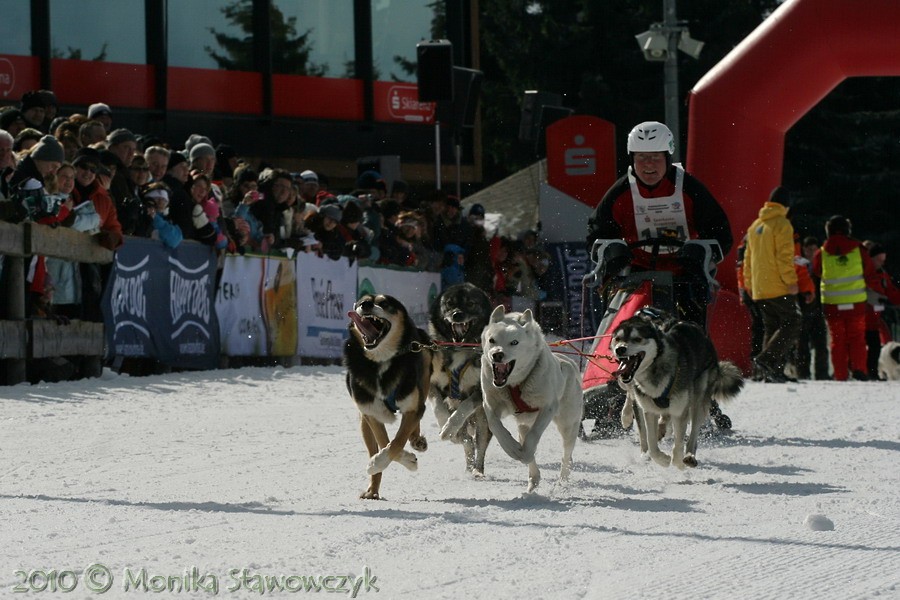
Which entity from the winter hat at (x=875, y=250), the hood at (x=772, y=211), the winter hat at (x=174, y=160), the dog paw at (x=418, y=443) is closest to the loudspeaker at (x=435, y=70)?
the hood at (x=772, y=211)

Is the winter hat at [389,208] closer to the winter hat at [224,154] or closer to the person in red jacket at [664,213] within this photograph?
the winter hat at [224,154]

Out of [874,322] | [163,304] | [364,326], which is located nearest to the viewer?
[364,326]

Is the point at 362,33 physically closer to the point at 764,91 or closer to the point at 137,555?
the point at 764,91

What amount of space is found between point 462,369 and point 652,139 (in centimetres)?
164

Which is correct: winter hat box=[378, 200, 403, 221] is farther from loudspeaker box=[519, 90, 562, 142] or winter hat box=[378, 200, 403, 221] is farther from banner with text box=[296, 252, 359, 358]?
loudspeaker box=[519, 90, 562, 142]

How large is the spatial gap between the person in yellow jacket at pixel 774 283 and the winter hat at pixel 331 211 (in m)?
3.94

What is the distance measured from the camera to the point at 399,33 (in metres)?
22.4

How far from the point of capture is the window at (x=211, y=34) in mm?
20047

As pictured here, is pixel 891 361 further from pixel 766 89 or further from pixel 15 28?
pixel 15 28

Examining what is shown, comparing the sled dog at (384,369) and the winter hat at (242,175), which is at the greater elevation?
the winter hat at (242,175)

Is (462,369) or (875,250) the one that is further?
(875,250)

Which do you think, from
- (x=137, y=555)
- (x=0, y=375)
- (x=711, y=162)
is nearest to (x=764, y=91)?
(x=711, y=162)

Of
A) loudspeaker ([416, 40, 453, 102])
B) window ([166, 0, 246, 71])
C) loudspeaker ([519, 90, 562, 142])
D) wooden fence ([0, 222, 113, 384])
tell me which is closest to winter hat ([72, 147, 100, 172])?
wooden fence ([0, 222, 113, 384])

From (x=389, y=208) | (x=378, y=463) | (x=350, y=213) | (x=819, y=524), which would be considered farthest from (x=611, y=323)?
(x=389, y=208)
